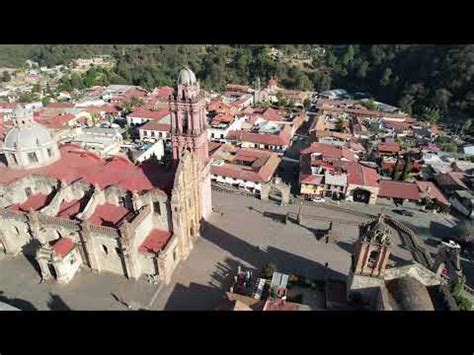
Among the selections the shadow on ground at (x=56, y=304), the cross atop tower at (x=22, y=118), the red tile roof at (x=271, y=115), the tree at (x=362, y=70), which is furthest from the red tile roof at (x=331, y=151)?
the tree at (x=362, y=70)

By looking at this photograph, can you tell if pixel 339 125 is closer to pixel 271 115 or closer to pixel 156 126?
pixel 271 115

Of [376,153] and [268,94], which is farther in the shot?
[268,94]

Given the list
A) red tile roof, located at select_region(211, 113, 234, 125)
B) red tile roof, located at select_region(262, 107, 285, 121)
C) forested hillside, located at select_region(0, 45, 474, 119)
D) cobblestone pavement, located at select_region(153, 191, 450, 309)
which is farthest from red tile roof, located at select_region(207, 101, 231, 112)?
cobblestone pavement, located at select_region(153, 191, 450, 309)

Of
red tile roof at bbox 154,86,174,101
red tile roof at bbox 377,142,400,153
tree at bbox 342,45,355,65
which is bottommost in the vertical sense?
red tile roof at bbox 377,142,400,153

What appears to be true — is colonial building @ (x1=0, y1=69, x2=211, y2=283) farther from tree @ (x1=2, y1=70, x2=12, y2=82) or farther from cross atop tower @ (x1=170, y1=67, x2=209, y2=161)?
tree @ (x1=2, y1=70, x2=12, y2=82)
